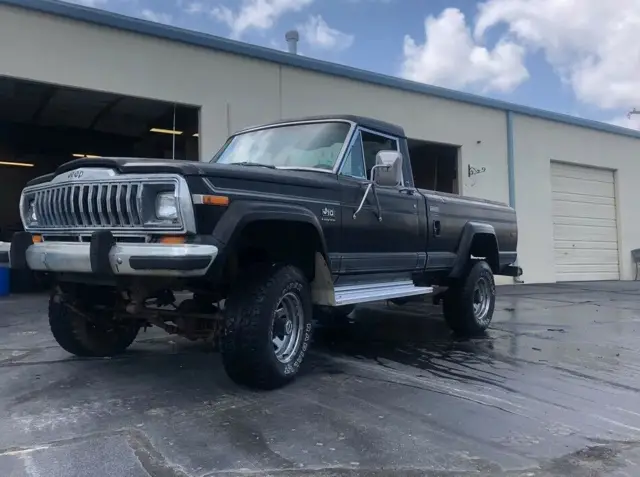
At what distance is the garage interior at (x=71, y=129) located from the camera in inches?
473

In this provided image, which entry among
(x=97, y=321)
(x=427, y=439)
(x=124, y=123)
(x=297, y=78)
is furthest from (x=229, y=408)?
(x=124, y=123)

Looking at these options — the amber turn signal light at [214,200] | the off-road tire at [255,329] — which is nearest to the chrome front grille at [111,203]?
the amber turn signal light at [214,200]

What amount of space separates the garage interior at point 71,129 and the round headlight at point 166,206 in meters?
7.66

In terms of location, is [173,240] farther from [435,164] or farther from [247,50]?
[435,164]

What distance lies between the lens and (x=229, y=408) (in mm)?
3842

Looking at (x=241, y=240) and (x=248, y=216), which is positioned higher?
(x=248, y=216)

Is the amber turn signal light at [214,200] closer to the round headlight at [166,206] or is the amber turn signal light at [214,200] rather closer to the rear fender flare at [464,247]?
the round headlight at [166,206]

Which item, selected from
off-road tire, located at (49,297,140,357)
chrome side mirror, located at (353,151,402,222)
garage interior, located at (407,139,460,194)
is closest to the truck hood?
chrome side mirror, located at (353,151,402,222)

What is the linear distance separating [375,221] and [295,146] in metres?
1.03

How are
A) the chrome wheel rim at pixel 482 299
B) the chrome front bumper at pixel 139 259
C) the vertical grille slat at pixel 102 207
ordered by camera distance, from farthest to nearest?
the chrome wheel rim at pixel 482 299, the vertical grille slat at pixel 102 207, the chrome front bumper at pixel 139 259

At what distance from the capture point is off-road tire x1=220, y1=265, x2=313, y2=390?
3.94m

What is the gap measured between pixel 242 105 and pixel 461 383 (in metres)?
8.47

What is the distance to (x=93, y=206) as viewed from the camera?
155 inches

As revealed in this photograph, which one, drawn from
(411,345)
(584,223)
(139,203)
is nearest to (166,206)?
(139,203)
